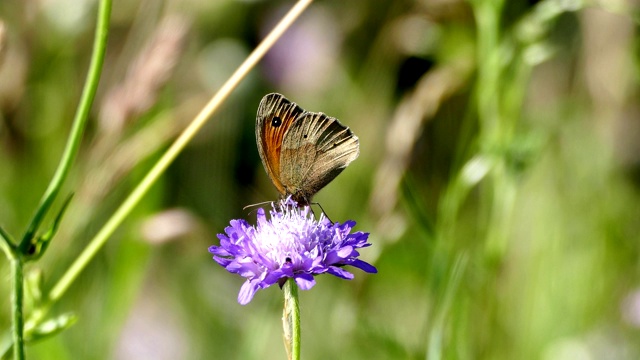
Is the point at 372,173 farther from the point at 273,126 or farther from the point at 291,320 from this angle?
the point at 291,320

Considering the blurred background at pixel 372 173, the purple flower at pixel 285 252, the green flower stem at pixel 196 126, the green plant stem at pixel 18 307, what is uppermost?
the blurred background at pixel 372 173

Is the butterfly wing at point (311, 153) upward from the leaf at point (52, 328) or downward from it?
upward

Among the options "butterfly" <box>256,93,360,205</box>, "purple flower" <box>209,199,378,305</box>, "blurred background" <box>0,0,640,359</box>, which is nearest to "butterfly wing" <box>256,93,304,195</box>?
"butterfly" <box>256,93,360,205</box>

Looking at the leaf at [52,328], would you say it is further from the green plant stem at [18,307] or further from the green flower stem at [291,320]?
the green flower stem at [291,320]

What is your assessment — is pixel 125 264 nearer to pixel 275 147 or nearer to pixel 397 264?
pixel 275 147

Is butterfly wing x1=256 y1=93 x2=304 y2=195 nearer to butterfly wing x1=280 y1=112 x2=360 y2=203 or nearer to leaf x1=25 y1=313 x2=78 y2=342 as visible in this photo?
butterfly wing x1=280 y1=112 x2=360 y2=203

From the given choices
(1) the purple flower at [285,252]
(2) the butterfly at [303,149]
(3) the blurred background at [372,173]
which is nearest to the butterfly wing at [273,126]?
(2) the butterfly at [303,149]
